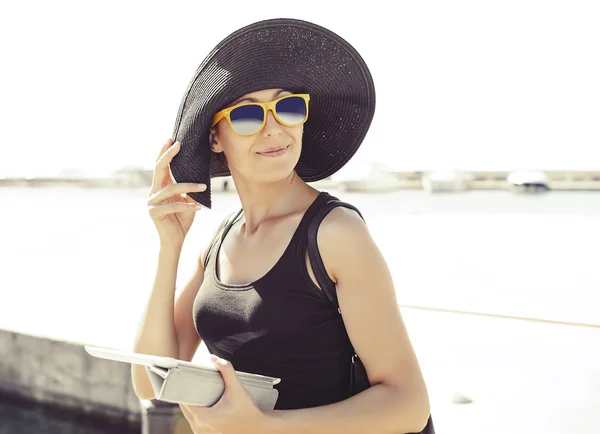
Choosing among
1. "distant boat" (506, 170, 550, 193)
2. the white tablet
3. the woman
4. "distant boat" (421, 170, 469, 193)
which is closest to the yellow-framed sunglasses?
the woman

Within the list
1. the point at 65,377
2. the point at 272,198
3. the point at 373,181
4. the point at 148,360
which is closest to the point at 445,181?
the point at 373,181

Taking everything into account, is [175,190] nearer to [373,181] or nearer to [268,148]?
[268,148]

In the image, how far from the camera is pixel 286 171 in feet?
4.52

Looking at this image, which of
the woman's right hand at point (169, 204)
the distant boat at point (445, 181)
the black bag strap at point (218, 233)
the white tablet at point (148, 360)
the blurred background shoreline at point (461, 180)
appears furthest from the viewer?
the distant boat at point (445, 181)

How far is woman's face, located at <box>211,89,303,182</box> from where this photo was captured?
1369mm

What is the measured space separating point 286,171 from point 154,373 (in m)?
0.49

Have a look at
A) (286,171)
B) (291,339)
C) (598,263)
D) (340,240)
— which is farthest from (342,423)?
(598,263)

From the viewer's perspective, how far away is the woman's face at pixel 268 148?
1.37 meters

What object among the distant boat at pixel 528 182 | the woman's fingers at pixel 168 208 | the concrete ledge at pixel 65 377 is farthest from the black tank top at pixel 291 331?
the distant boat at pixel 528 182

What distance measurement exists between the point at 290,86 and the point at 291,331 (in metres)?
0.51

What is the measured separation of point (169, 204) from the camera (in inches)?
57.9

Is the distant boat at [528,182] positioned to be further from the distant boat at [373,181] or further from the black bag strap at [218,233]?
the black bag strap at [218,233]

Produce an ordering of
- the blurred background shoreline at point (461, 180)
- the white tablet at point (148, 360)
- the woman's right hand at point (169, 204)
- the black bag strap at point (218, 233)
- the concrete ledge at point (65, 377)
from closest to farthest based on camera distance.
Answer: the white tablet at point (148, 360)
the woman's right hand at point (169, 204)
the black bag strap at point (218, 233)
the concrete ledge at point (65, 377)
the blurred background shoreline at point (461, 180)

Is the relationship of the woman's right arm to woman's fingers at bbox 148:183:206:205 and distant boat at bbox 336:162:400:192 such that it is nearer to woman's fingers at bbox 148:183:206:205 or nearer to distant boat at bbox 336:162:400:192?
woman's fingers at bbox 148:183:206:205
